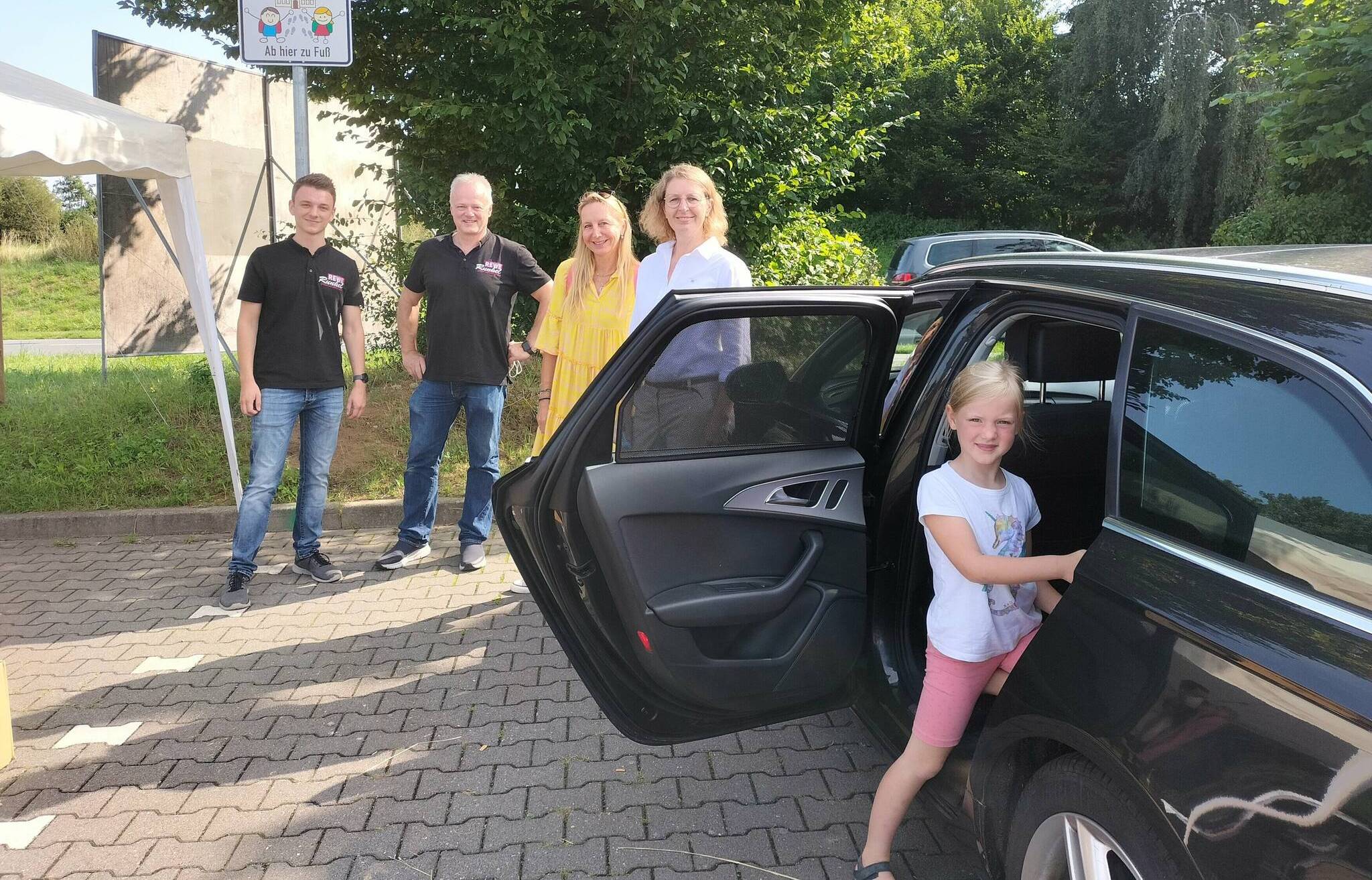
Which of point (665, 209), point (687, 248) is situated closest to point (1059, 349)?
point (687, 248)

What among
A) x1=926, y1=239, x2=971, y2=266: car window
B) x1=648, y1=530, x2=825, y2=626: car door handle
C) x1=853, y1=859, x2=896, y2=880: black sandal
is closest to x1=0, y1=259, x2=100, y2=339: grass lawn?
x1=926, y1=239, x2=971, y2=266: car window

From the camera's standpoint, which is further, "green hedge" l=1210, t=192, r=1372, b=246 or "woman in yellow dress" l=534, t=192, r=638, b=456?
"green hedge" l=1210, t=192, r=1372, b=246

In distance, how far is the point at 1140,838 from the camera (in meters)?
1.75

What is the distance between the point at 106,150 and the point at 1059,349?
4.77 metres

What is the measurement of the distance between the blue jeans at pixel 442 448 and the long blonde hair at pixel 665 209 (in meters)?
1.47

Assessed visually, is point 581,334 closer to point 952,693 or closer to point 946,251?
point 952,693

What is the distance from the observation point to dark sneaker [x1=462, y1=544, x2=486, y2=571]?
5.41 metres

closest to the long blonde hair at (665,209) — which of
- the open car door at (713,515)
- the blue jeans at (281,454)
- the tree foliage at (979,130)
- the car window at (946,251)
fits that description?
the open car door at (713,515)

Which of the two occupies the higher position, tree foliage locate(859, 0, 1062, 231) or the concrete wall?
tree foliage locate(859, 0, 1062, 231)

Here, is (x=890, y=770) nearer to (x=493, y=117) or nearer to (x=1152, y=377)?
(x=1152, y=377)

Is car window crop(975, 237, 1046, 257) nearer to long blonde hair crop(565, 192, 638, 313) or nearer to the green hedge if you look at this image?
the green hedge

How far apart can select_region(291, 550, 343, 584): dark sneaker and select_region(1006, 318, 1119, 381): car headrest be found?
375 centimetres

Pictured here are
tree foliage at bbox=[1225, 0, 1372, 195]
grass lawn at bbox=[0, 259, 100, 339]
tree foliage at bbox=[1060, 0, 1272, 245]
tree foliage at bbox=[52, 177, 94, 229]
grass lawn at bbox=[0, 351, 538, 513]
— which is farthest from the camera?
tree foliage at bbox=[1060, 0, 1272, 245]

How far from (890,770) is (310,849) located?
5.53 feet
